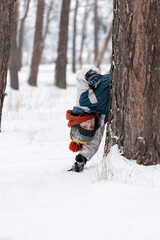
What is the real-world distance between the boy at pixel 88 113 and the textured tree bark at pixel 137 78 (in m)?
0.20

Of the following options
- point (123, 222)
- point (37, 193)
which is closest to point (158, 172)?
point (123, 222)

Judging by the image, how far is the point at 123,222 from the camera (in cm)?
179

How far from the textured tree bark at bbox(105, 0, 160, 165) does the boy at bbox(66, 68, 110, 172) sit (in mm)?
200

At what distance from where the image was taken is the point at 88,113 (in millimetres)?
2953

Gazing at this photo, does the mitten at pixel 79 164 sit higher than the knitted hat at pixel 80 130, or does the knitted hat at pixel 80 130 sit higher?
the knitted hat at pixel 80 130

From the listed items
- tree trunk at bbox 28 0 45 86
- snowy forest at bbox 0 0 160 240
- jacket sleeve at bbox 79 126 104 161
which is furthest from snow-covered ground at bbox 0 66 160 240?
tree trunk at bbox 28 0 45 86

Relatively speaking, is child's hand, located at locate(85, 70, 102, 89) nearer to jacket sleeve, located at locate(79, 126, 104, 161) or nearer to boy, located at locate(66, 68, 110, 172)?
boy, located at locate(66, 68, 110, 172)

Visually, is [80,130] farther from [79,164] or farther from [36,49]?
[36,49]

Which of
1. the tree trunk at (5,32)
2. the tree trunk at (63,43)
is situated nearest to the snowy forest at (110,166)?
the tree trunk at (5,32)

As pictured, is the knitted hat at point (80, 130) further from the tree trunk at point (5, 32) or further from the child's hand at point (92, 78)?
the tree trunk at point (5, 32)

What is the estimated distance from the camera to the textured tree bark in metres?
2.44

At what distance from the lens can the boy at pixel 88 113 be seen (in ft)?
9.33

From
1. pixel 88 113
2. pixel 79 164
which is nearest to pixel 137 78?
pixel 88 113

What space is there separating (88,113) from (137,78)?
25.7 inches
